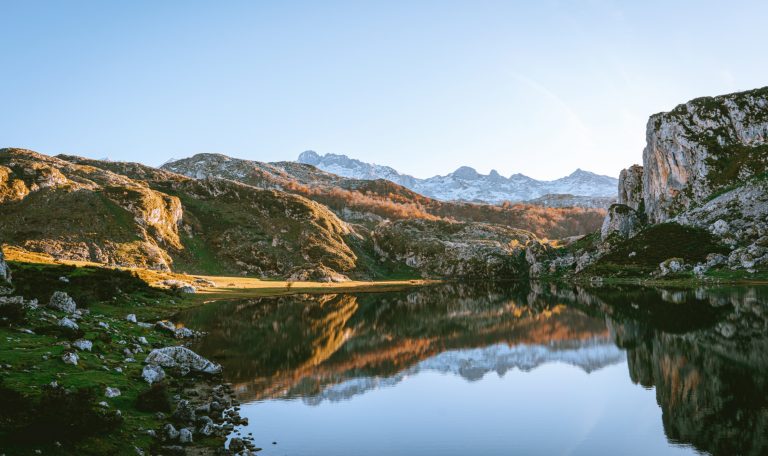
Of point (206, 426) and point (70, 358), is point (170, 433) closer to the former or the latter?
point (206, 426)

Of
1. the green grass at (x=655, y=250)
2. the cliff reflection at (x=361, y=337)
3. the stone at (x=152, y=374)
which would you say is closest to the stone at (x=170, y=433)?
the stone at (x=152, y=374)

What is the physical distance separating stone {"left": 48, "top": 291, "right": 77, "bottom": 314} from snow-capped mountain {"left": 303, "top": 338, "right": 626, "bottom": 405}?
→ 1363 inches

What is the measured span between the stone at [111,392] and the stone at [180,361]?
10750mm

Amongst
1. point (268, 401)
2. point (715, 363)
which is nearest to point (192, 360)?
point (268, 401)

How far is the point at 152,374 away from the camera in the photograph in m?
35.8

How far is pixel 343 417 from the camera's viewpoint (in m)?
33.3

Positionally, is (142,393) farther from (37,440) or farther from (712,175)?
(712,175)

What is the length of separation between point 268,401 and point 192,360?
1008cm

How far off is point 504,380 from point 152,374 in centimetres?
3097

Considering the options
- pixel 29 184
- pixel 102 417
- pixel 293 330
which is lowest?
pixel 293 330

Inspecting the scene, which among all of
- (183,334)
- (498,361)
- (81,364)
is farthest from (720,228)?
(81,364)

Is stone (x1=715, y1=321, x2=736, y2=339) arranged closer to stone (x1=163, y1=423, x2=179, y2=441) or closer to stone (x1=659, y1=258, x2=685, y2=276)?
stone (x1=163, y1=423, x2=179, y2=441)

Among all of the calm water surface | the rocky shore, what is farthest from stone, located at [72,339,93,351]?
the calm water surface

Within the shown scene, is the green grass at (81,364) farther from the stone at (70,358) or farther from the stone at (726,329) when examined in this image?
the stone at (726,329)
